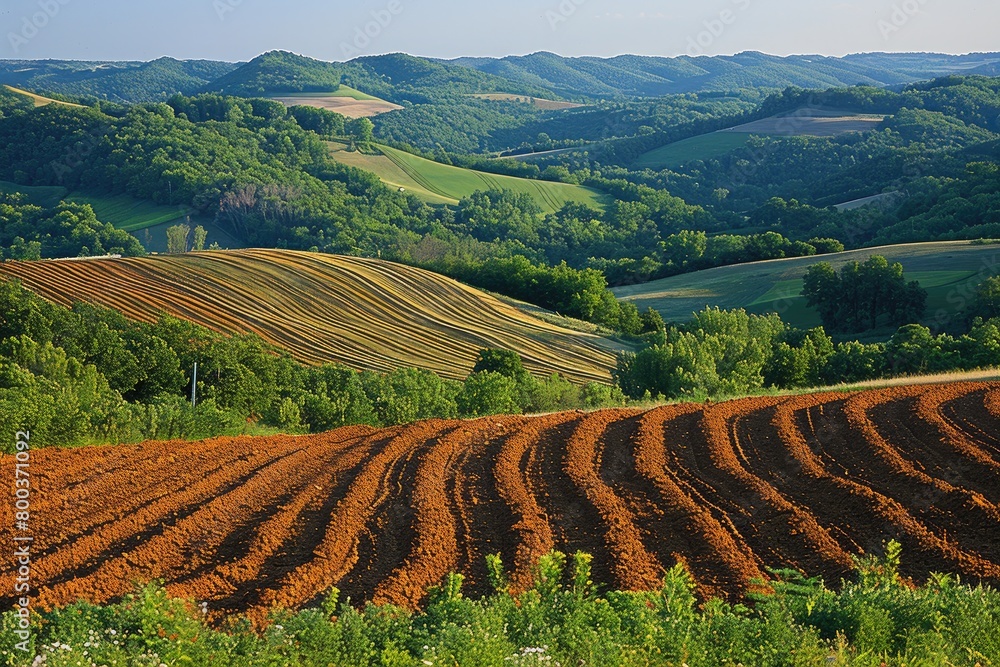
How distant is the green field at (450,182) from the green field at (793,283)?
76.0 meters

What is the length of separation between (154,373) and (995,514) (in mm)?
26303

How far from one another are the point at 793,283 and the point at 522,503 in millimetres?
65036

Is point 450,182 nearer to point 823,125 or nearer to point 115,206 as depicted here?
point 115,206

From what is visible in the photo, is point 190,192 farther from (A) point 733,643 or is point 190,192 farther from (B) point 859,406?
(A) point 733,643

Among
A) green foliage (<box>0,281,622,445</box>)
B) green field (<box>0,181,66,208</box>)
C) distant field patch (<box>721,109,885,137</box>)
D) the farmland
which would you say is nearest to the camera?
green foliage (<box>0,281,622,445</box>)

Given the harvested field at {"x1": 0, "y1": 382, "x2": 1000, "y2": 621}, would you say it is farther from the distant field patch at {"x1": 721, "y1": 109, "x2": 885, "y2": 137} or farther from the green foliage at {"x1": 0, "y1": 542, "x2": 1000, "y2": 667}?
the distant field patch at {"x1": 721, "y1": 109, "x2": 885, "y2": 137}

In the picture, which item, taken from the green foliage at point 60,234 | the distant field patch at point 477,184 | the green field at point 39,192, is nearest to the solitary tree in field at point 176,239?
the green foliage at point 60,234

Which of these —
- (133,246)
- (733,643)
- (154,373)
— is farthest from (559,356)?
(133,246)

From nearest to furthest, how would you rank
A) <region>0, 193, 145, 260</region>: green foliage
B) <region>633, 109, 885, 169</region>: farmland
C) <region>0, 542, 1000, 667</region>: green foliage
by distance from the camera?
<region>0, 542, 1000, 667</region>: green foliage, <region>0, 193, 145, 260</region>: green foliage, <region>633, 109, 885, 169</region>: farmland

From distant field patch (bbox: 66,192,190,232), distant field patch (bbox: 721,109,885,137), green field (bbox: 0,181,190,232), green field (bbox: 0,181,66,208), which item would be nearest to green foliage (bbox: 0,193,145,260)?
distant field patch (bbox: 66,192,190,232)

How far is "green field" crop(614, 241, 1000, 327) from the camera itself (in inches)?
2564

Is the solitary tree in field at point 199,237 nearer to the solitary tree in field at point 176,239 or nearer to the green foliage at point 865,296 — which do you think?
the solitary tree in field at point 176,239

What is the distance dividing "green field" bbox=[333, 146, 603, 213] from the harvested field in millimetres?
138114

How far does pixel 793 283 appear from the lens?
74.4 metres
